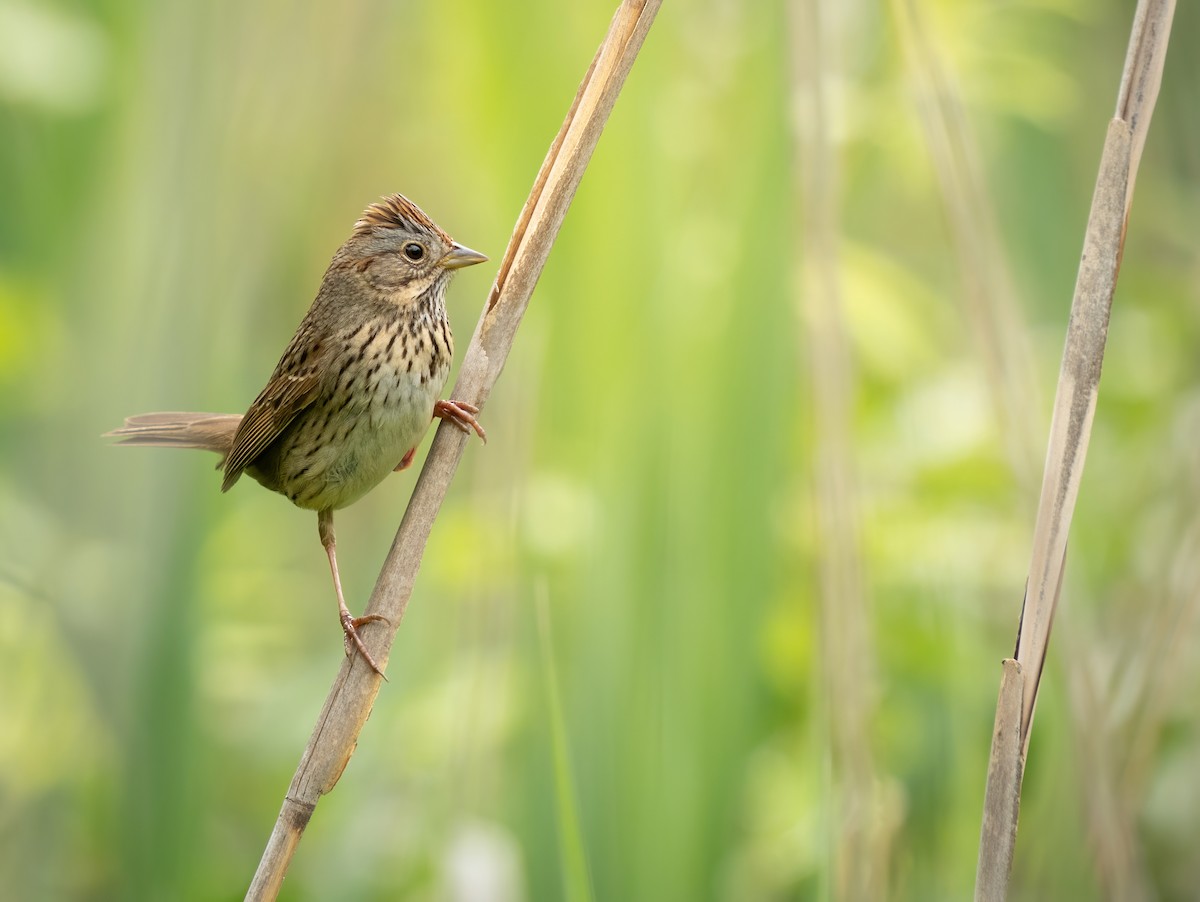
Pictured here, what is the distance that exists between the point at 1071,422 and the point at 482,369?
0.80 m

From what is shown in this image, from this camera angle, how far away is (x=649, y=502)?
8.70 ft

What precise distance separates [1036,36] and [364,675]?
88.2 inches

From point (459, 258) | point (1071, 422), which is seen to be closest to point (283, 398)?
point (459, 258)

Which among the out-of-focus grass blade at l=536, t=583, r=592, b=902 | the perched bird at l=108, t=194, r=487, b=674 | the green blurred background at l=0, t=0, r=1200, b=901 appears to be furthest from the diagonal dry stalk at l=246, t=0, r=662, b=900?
the green blurred background at l=0, t=0, r=1200, b=901

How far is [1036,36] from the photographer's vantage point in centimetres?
311

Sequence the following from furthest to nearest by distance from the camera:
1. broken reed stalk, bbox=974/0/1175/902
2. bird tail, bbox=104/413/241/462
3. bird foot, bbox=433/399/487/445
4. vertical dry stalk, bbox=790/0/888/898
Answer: bird tail, bbox=104/413/241/462 → vertical dry stalk, bbox=790/0/888/898 → bird foot, bbox=433/399/487/445 → broken reed stalk, bbox=974/0/1175/902

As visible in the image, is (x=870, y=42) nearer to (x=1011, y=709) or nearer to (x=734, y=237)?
(x=734, y=237)

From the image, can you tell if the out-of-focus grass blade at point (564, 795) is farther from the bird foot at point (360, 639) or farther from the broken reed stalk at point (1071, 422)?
the broken reed stalk at point (1071, 422)

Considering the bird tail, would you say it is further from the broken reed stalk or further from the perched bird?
the broken reed stalk

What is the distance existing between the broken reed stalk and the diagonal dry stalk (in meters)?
0.60

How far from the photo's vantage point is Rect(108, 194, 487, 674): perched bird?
98.7 inches

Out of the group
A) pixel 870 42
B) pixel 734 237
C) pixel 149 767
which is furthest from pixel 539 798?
pixel 870 42

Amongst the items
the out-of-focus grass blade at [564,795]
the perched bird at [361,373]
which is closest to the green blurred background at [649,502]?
the perched bird at [361,373]

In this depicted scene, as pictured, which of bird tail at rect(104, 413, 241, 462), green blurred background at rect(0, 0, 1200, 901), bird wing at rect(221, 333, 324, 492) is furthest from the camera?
bird tail at rect(104, 413, 241, 462)
